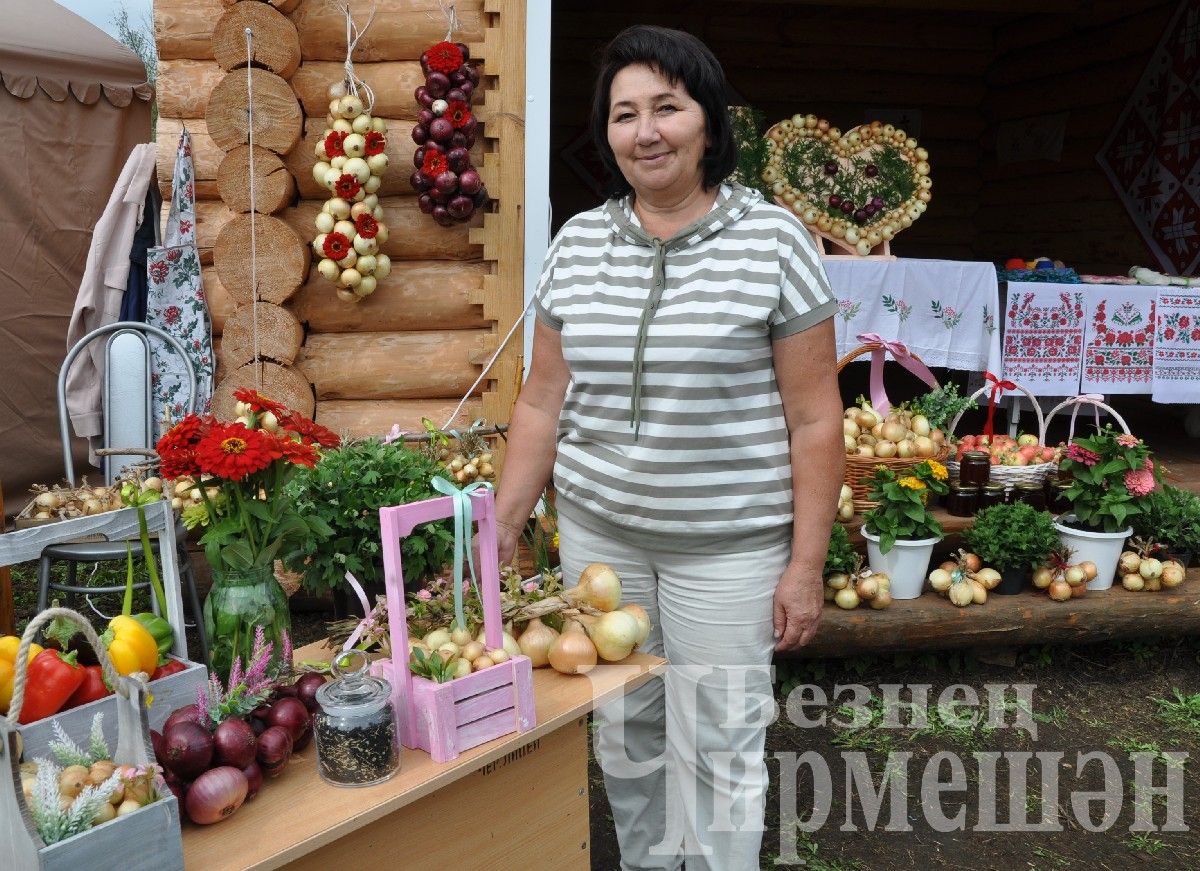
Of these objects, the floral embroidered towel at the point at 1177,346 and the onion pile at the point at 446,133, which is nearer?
the onion pile at the point at 446,133

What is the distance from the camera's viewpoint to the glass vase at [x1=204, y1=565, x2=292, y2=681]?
60.9 inches

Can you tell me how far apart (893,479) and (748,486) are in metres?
1.96

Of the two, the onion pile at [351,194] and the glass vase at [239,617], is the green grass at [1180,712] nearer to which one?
the glass vase at [239,617]

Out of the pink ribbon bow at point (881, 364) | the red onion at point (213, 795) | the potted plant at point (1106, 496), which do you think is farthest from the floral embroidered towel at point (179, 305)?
the potted plant at point (1106, 496)

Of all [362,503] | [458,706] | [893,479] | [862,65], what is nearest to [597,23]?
[862,65]

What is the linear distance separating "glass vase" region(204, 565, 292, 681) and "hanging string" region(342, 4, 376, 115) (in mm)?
2701

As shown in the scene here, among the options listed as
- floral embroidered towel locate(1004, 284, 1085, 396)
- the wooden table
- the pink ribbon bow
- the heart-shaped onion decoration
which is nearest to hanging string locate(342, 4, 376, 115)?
the heart-shaped onion decoration

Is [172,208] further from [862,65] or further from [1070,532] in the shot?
[862,65]

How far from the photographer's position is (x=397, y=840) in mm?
1450

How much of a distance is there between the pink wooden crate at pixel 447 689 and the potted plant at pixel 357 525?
0.93m

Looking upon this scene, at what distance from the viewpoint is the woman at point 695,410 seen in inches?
71.8

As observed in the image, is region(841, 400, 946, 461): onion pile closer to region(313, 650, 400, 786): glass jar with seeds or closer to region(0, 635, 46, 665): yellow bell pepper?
region(313, 650, 400, 786): glass jar with seeds

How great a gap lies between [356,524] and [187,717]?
45.6 inches

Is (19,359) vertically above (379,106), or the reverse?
(379,106)
